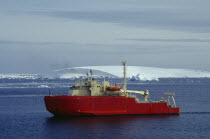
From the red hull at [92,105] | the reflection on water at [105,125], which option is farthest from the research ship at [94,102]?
the reflection on water at [105,125]

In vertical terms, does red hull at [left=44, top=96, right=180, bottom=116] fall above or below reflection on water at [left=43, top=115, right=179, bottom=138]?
above

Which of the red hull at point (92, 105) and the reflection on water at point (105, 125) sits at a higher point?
the red hull at point (92, 105)

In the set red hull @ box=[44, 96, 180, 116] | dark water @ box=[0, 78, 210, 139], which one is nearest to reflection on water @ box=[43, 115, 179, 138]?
dark water @ box=[0, 78, 210, 139]

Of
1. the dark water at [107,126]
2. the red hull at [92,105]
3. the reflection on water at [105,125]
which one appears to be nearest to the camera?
the dark water at [107,126]

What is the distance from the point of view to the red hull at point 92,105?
43.3 meters

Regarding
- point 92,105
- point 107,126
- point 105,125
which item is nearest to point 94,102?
point 92,105

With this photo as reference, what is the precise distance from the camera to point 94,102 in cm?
4362

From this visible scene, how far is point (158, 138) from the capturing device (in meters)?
35.5

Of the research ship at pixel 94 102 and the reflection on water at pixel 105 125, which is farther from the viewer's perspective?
the research ship at pixel 94 102

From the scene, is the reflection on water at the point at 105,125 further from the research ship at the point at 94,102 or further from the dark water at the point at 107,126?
the research ship at the point at 94,102

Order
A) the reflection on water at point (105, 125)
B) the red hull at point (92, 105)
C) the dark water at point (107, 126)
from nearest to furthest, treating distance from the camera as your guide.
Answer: the dark water at point (107, 126), the reflection on water at point (105, 125), the red hull at point (92, 105)

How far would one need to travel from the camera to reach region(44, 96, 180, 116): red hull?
43281mm

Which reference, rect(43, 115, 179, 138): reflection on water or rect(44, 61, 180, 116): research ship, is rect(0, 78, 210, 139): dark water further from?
rect(44, 61, 180, 116): research ship

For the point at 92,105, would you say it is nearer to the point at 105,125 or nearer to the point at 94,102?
the point at 94,102
